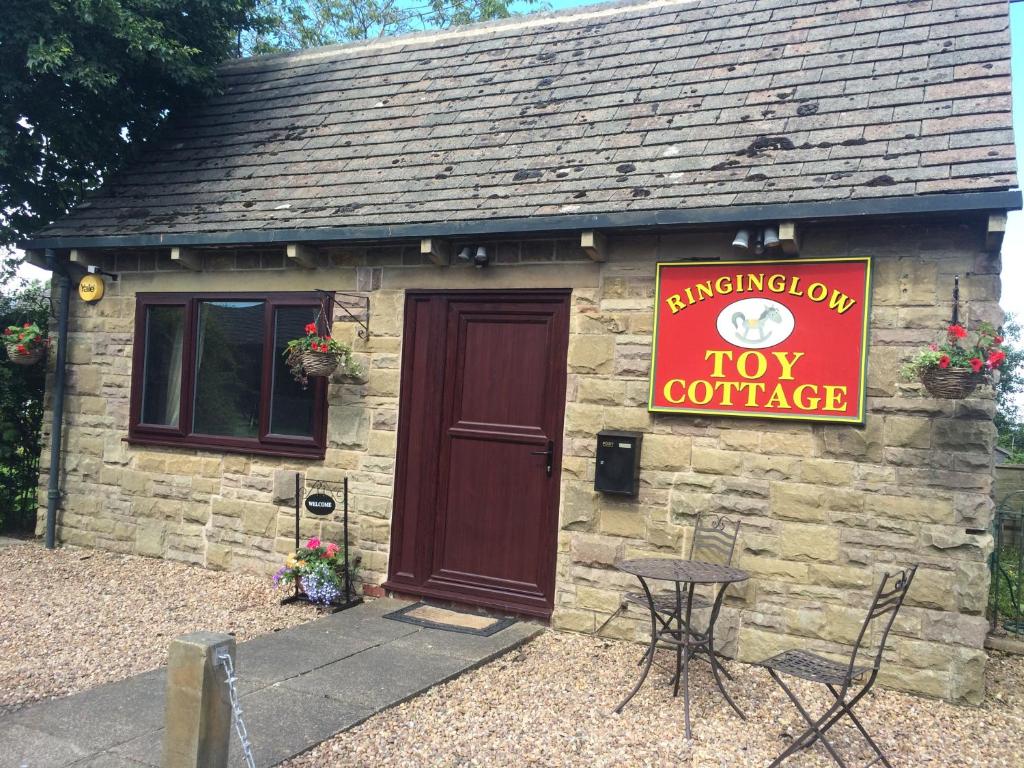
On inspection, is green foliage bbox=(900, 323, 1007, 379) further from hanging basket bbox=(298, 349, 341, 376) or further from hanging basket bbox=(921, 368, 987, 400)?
hanging basket bbox=(298, 349, 341, 376)

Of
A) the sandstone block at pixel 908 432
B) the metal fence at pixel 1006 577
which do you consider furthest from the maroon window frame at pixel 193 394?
the metal fence at pixel 1006 577

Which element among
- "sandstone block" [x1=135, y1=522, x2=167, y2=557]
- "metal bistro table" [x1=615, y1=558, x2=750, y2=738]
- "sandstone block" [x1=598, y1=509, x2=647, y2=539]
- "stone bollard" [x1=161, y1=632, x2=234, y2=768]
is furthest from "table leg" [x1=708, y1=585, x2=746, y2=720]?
"sandstone block" [x1=135, y1=522, x2=167, y2=557]

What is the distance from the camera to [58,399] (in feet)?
26.9

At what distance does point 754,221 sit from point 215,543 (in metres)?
5.39

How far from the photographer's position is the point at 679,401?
5.71 metres

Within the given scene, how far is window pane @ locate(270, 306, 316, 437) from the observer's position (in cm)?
716

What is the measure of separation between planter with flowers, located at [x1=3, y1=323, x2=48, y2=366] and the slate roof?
98 cm

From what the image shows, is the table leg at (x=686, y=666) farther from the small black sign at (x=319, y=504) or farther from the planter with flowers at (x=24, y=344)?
the planter with flowers at (x=24, y=344)

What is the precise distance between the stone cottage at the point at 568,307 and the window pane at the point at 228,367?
0.03 m

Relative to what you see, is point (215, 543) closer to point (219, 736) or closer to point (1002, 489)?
point (219, 736)

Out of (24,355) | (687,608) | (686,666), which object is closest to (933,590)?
(687,608)

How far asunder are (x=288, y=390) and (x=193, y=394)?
1133 millimetres

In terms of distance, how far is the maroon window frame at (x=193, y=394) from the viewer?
707 centimetres

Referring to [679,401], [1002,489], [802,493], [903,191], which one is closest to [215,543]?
[679,401]
